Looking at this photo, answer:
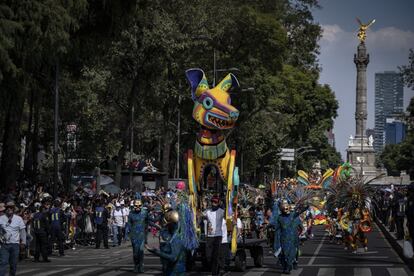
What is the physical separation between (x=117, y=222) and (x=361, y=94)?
9259 centimetres

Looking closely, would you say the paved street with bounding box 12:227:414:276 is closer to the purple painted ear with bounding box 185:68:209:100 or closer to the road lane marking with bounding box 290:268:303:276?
the road lane marking with bounding box 290:268:303:276

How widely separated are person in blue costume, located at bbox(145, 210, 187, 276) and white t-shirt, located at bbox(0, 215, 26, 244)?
5.74m

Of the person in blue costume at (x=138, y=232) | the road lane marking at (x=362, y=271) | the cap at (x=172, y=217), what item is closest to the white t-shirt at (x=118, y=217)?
the person in blue costume at (x=138, y=232)

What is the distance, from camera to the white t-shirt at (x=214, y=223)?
19.7 meters

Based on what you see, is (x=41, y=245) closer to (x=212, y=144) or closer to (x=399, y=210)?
(x=212, y=144)

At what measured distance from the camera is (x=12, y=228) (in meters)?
18.6

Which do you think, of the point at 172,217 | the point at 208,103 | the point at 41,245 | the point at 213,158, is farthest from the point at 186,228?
the point at 41,245

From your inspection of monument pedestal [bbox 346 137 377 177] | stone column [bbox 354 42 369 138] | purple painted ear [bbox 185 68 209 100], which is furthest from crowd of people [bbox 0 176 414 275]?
monument pedestal [bbox 346 137 377 177]

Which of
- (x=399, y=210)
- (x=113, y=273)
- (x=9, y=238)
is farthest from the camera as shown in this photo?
(x=399, y=210)

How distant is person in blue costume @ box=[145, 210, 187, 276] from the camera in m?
13.7

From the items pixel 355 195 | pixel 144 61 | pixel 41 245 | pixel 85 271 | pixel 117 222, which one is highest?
pixel 144 61

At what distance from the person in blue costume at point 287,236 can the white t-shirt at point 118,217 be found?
12.9m

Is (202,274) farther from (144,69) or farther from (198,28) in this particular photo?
(198,28)

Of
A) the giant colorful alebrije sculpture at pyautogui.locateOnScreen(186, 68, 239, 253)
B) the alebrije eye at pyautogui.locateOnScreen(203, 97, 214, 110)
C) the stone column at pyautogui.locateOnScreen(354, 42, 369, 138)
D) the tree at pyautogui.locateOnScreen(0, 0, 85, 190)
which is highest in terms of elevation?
the stone column at pyautogui.locateOnScreen(354, 42, 369, 138)
